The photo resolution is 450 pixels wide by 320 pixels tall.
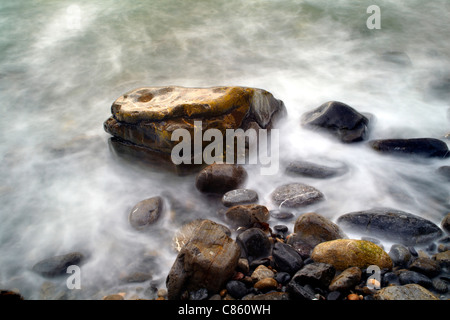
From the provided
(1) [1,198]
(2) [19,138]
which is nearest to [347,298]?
(1) [1,198]

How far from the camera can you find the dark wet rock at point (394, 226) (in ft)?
12.4

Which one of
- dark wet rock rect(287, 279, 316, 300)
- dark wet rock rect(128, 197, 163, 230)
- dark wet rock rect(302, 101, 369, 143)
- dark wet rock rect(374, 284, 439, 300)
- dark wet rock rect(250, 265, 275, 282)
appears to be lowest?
dark wet rock rect(128, 197, 163, 230)

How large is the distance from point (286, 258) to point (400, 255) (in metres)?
1.16

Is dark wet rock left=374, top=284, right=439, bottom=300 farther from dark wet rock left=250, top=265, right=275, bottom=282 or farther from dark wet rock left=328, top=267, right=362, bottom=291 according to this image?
dark wet rock left=250, top=265, right=275, bottom=282

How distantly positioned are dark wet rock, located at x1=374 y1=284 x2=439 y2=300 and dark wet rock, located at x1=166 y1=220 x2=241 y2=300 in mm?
1364

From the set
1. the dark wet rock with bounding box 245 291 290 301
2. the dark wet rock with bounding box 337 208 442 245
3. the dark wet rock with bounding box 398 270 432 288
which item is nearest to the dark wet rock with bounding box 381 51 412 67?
the dark wet rock with bounding box 337 208 442 245

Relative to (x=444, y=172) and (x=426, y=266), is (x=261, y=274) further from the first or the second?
(x=444, y=172)

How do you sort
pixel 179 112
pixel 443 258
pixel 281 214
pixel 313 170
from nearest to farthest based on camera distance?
1. pixel 443 258
2. pixel 281 214
3. pixel 313 170
4. pixel 179 112

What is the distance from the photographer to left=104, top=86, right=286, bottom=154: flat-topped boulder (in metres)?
5.45

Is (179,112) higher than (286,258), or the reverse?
(179,112)

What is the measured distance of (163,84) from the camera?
8.49 meters

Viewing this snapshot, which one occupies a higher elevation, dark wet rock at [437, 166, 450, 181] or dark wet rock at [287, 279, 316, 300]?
dark wet rock at [287, 279, 316, 300]

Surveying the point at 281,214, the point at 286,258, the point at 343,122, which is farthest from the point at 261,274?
the point at 343,122

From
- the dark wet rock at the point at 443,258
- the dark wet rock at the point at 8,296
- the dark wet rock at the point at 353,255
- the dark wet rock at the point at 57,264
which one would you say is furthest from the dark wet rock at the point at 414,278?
the dark wet rock at the point at 8,296
